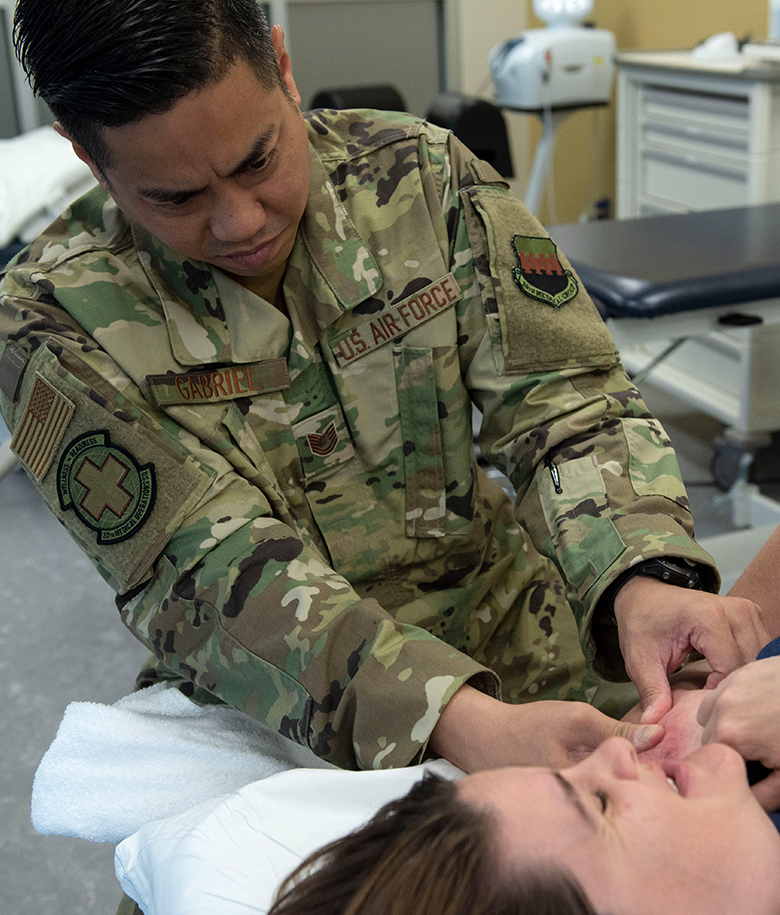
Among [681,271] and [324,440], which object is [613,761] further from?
[681,271]

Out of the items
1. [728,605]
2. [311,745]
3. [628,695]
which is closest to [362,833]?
[311,745]

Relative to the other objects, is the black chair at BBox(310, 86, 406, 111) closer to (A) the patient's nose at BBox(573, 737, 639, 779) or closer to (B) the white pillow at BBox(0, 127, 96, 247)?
(B) the white pillow at BBox(0, 127, 96, 247)

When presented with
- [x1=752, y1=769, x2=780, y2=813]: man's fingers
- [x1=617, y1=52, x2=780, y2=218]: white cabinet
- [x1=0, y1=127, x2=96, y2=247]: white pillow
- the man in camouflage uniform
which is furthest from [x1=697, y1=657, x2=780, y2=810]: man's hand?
[x1=0, y1=127, x2=96, y2=247]: white pillow

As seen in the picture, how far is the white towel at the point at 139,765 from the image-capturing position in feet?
3.31

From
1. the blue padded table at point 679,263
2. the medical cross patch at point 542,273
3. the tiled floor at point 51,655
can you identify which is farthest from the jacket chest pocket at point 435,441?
the tiled floor at point 51,655

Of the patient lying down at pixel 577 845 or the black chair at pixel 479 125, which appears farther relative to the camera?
the black chair at pixel 479 125

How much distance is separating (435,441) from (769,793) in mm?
614

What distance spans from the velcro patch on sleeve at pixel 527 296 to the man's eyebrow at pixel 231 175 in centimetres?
34

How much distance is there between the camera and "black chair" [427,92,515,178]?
3373 mm

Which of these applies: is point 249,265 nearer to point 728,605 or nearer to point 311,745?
point 311,745

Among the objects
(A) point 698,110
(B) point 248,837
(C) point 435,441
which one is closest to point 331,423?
(C) point 435,441

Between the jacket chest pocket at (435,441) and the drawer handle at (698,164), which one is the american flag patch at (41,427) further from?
the drawer handle at (698,164)

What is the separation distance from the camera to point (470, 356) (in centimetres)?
127

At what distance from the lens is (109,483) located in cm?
107
